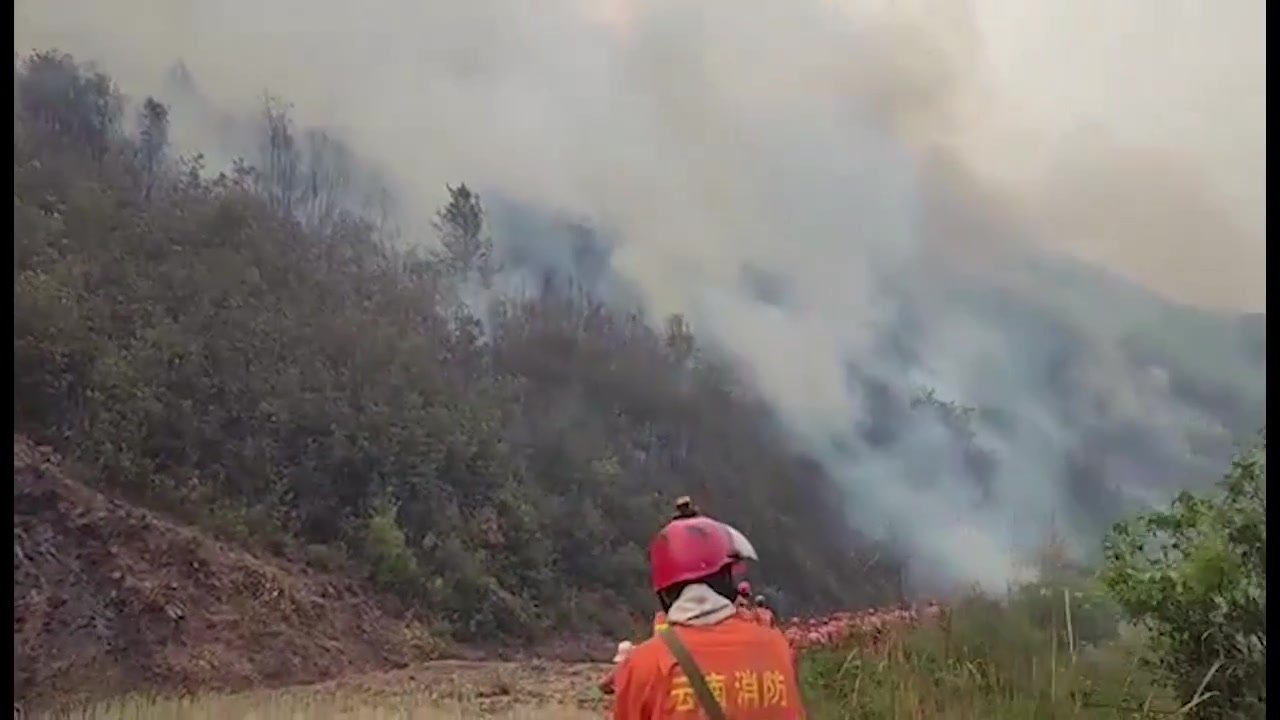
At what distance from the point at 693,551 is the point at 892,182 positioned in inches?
70.3

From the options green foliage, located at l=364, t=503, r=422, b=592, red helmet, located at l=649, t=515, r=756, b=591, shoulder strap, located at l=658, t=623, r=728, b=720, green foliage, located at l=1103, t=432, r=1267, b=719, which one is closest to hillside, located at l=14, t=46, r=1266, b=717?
green foliage, located at l=364, t=503, r=422, b=592

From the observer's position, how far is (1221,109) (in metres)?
4.36

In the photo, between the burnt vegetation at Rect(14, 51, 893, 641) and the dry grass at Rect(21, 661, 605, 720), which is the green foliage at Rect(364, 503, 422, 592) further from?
the dry grass at Rect(21, 661, 605, 720)

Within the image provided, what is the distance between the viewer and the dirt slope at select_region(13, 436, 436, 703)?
389cm

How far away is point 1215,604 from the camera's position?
4.18 meters

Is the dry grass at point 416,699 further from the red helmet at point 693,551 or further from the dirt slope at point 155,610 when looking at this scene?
the red helmet at point 693,551

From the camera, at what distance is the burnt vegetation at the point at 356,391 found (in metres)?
4.03

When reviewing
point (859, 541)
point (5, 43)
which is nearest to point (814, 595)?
point (859, 541)

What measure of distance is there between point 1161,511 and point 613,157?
1801mm

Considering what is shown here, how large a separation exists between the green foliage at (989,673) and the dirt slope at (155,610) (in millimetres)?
1145

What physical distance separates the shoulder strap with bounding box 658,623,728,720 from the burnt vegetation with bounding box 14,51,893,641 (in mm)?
1367

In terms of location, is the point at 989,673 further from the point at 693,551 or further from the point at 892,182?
the point at 693,551

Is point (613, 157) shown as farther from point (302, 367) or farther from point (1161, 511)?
point (1161, 511)

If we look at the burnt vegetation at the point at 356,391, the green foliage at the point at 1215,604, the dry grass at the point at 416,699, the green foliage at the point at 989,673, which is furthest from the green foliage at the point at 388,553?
the green foliage at the point at 1215,604
